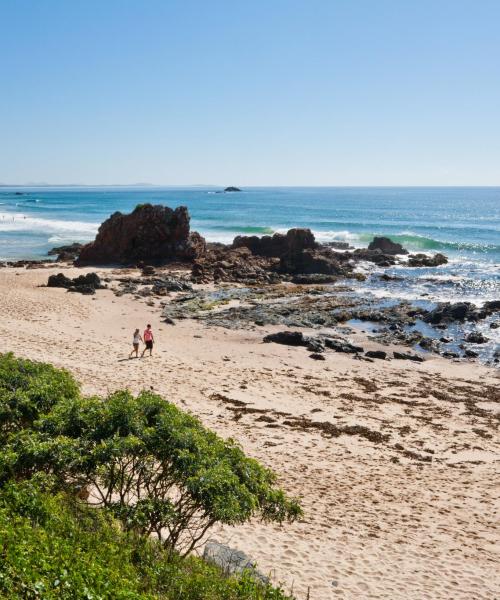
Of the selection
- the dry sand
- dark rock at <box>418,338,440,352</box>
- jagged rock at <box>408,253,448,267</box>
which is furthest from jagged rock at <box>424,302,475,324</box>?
jagged rock at <box>408,253,448,267</box>

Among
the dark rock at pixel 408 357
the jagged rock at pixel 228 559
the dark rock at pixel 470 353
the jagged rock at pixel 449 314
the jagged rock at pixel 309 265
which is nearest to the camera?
the jagged rock at pixel 228 559

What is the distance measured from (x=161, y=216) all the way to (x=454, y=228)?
53.2 metres

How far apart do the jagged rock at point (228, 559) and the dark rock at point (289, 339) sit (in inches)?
667

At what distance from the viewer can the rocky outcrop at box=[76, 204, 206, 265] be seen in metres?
48.0

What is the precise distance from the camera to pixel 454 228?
84.4 metres

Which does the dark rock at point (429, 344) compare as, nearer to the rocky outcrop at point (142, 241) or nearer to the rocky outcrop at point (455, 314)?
the rocky outcrop at point (455, 314)

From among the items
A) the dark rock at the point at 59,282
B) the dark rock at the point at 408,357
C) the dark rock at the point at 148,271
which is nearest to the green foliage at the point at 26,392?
the dark rock at the point at 408,357

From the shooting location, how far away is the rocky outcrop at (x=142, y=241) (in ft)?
157

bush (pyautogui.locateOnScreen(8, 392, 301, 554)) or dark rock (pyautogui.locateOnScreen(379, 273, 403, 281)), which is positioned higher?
bush (pyautogui.locateOnScreen(8, 392, 301, 554))

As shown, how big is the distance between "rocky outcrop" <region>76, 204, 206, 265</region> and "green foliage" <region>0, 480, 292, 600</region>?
41.2m

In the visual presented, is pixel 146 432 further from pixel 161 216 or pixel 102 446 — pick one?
pixel 161 216

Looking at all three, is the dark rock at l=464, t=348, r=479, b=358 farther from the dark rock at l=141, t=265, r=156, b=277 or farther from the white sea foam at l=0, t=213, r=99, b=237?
the white sea foam at l=0, t=213, r=99, b=237

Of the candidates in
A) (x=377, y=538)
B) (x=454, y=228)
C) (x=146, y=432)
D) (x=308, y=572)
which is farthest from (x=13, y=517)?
(x=454, y=228)

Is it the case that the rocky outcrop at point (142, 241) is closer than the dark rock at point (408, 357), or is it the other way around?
the dark rock at point (408, 357)
